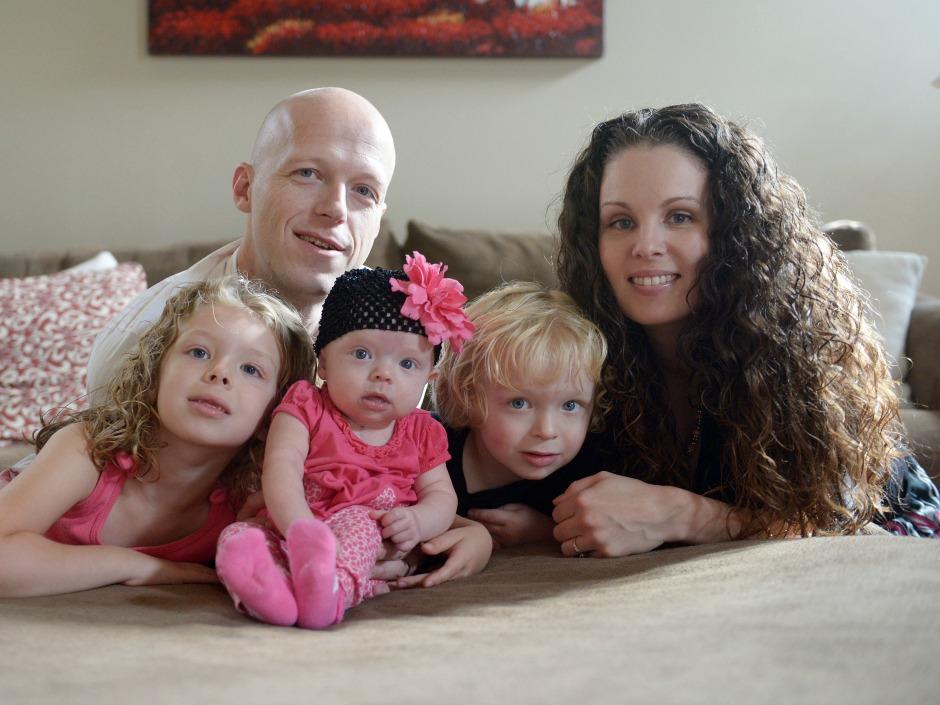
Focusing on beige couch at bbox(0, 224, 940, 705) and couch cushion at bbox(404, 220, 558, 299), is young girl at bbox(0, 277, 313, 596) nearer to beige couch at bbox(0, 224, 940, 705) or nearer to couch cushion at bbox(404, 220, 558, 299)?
beige couch at bbox(0, 224, 940, 705)

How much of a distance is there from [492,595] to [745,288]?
749 millimetres

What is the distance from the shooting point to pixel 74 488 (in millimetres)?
1410

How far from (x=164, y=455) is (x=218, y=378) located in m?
0.19

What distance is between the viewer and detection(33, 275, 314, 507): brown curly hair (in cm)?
145

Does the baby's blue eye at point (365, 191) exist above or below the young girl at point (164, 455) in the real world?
above

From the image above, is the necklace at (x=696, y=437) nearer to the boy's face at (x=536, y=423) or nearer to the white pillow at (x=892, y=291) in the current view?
the boy's face at (x=536, y=423)

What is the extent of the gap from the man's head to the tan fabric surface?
794 millimetres

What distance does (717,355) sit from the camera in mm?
1726

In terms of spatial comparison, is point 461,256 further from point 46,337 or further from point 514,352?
point 514,352

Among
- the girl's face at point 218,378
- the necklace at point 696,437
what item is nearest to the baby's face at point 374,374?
the girl's face at point 218,378

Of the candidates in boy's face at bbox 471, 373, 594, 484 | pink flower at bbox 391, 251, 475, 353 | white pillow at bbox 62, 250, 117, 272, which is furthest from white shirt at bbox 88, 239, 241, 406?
white pillow at bbox 62, 250, 117, 272

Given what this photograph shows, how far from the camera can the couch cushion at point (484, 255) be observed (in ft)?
10.9

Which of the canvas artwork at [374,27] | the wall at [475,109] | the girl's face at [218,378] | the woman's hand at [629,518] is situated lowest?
the woman's hand at [629,518]

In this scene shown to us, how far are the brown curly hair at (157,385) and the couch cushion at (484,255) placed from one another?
1703mm
